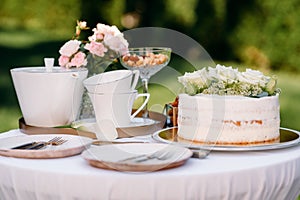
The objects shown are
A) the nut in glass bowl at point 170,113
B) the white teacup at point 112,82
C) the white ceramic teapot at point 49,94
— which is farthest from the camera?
the nut in glass bowl at point 170,113

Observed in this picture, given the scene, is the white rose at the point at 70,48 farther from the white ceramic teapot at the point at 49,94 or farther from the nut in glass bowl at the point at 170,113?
the nut in glass bowl at the point at 170,113

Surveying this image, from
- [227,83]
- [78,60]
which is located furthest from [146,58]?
[227,83]

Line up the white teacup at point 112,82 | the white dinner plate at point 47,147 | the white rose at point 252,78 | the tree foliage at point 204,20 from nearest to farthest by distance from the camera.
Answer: the white dinner plate at point 47,147 → the white rose at point 252,78 → the white teacup at point 112,82 → the tree foliage at point 204,20

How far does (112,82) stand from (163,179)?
519 millimetres

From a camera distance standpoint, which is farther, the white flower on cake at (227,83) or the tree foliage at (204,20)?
the tree foliage at (204,20)

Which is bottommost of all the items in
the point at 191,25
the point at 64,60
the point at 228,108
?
the point at 228,108

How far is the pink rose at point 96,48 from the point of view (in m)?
2.14

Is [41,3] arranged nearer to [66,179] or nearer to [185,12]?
[185,12]

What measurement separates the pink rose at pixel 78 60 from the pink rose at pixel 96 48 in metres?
0.04

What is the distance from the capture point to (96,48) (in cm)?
215

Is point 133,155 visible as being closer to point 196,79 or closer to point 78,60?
point 196,79

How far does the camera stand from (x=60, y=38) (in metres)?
8.19

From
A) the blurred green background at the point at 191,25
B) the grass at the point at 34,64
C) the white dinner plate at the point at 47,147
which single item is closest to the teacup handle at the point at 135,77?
the white dinner plate at the point at 47,147

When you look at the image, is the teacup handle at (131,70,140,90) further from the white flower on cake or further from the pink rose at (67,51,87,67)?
the white flower on cake
